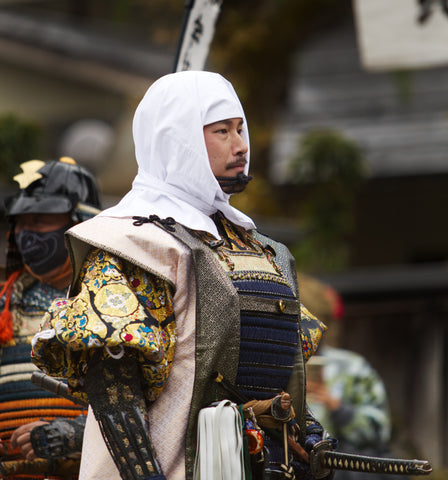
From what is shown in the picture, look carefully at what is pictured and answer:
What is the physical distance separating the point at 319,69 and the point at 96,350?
980 centimetres

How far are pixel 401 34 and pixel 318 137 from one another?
4.13 metres

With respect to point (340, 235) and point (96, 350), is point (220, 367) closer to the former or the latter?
point (96, 350)

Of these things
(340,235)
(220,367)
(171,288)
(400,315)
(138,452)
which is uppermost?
(340,235)

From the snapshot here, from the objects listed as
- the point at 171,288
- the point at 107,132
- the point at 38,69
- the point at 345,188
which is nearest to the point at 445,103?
the point at 345,188

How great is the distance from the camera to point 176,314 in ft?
8.86

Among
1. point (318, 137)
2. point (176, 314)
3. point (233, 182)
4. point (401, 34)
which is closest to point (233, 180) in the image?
point (233, 182)

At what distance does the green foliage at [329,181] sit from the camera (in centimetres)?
1039

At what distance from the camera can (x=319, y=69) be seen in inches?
475

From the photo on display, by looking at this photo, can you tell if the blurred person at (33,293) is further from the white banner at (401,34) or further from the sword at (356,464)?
the white banner at (401,34)

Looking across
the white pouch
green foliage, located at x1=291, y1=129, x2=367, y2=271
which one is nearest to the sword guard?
the white pouch

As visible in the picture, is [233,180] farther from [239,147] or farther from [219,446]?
[219,446]

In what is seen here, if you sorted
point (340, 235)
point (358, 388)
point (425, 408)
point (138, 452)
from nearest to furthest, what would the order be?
point (138, 452)
point (358, 388)
point (425, 408)
point (340, 235)

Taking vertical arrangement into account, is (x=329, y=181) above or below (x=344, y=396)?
above

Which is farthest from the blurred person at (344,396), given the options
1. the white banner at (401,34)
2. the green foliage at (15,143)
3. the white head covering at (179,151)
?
the white head covering at (179,151)
